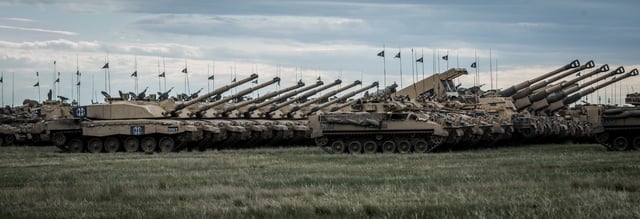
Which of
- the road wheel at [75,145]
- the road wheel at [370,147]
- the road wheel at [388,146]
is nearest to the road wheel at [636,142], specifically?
the road wheel at [388,146]

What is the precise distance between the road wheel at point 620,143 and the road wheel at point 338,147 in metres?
9.87

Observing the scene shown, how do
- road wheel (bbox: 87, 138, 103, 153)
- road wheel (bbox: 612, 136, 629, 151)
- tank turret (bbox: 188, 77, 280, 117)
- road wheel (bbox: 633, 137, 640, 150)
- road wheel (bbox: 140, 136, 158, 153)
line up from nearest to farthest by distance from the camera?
road wheel (bbox: 612, 136, 629, 151)
road wheel (bbox: 633, 137, 640, 150)
road wheel (bbox: 140, 136, 158, 153)
road wheel (bbox: 87, 138, 103, 153)
tank turret (bbox: 188, 77, 280, 117)

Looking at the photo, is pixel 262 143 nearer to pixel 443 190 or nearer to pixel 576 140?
pixel 576 140

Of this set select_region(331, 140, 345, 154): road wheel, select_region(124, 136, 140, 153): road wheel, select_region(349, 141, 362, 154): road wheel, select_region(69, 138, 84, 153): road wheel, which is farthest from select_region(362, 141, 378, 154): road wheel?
select_region(69, 138, 84, 153): road wheel

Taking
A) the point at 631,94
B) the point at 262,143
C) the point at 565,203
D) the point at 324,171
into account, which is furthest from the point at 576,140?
the point at 565,203

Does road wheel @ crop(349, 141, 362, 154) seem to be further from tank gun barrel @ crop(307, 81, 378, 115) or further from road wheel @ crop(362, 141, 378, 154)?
tank gun barrel @ crop(307, 81, 378, 115)

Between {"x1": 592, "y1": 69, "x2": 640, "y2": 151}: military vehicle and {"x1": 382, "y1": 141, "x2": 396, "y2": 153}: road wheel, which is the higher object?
{"x1": 592, "y1": 69, "x2": 640, "y2": 151}: military vehicle

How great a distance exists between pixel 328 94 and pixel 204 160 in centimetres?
2769

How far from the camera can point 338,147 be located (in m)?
41.4

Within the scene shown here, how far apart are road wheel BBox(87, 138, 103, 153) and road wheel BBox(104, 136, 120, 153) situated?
0.81 ft

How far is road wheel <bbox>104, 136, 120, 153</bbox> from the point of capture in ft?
148

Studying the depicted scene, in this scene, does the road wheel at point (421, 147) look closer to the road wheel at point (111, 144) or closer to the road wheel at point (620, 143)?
the road wheel at point (620, 143)

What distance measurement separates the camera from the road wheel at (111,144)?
45188 millimetres

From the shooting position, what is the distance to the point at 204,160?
33.2m
